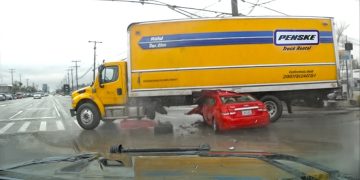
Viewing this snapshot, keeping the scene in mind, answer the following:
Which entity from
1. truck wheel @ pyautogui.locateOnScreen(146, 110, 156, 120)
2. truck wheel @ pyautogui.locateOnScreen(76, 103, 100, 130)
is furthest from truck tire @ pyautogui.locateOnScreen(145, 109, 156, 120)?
truck wheel @ pyautogui.locateOnScreen(76, 103, 100, 130)

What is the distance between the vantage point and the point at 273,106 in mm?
17281

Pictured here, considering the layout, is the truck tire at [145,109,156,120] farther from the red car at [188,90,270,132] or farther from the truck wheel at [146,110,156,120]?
the red car at [188,90,270,132]

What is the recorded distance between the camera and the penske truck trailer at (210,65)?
16.3 m

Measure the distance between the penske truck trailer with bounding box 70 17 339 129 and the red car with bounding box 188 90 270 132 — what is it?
4.59 feet

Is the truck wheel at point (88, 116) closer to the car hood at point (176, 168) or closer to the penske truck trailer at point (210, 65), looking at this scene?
Result: the penske truck trailer at point (210, 65)

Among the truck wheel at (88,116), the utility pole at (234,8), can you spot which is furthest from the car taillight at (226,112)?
the utility pole at (234,8)

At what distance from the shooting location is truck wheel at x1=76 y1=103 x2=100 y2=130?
16859 mm

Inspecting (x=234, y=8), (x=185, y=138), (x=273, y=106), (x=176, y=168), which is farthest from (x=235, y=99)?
(x=176, y=168)

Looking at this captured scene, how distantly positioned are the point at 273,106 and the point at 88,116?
6.62m

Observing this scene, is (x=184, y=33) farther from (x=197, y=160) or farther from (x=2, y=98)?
(x=2, y=98)

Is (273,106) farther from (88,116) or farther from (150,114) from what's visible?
(88,116)

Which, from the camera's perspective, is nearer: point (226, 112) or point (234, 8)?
point (226, 112)

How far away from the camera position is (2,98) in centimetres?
6338

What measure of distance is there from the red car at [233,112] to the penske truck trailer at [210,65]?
1399mm
